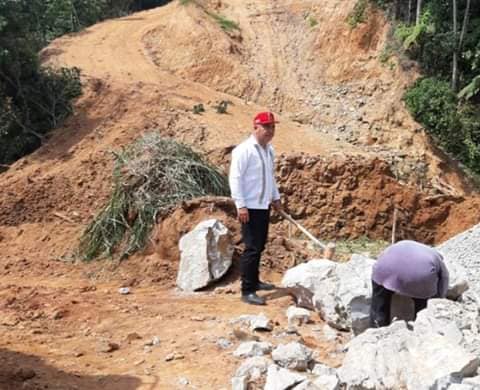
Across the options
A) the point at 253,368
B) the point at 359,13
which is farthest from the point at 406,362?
the point at 359,13

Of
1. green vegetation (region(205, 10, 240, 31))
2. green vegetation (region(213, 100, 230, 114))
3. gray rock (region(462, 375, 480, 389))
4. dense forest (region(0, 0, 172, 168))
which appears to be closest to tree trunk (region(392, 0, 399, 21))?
green vegetation (region(205, 10, 240, 31))

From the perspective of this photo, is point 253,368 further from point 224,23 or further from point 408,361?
point 224,23

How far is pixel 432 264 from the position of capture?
14.4 feet

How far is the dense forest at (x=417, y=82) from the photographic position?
12.4 m

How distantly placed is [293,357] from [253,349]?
17.6 inches

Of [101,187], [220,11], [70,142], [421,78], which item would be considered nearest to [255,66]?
[220,11]

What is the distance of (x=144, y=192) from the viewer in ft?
25.5

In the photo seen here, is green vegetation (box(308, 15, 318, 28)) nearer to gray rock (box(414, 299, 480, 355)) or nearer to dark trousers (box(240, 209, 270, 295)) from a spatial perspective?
dark trousers (box(240, 209, 270, 295))

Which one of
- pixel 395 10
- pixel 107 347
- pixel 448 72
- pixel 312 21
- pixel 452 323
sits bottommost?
pixel 107 347

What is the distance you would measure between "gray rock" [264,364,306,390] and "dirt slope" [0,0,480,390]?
1.59 feet

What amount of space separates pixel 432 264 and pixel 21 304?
388 cm

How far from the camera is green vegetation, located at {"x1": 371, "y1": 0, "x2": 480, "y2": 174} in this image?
13.4 m

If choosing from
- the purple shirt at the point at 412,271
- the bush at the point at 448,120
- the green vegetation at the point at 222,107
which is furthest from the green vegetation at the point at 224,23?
the purple shirt at the point at 412,271

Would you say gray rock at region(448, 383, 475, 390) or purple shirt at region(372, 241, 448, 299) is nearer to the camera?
gray rock at region(448, 383, 475, 390)
